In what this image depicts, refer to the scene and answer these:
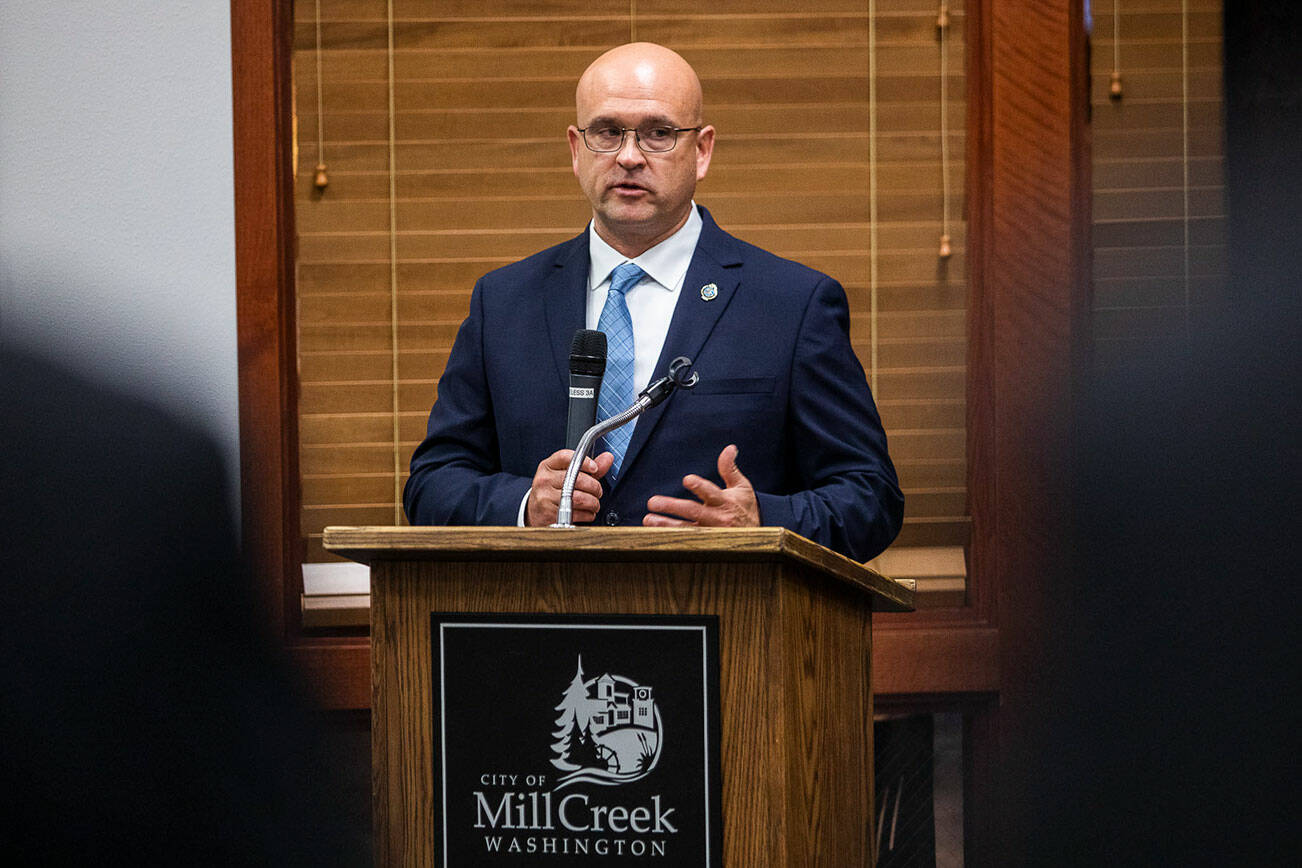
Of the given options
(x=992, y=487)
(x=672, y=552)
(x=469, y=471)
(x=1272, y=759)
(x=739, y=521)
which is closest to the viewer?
(x=672, y=552)

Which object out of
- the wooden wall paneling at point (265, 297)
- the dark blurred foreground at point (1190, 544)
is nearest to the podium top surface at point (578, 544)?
the dark blurred foreground at point (1190, 544)

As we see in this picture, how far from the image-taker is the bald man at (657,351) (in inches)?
70.8

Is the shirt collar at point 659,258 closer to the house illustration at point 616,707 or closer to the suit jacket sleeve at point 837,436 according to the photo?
the suit jacket sleeve at point 837,436

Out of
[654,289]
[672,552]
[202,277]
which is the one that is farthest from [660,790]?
[202,277]

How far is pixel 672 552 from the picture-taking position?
1.30 metres

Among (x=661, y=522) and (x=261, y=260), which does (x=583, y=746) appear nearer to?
(x=661, y=522)

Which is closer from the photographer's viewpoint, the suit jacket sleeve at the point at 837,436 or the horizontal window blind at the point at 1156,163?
the suit jacket sleeve at the point at 837,436

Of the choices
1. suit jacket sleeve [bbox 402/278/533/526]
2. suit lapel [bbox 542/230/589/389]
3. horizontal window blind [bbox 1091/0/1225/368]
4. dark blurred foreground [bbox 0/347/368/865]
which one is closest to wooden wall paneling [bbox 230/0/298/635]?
suit jacket sleeve [bbox 402/278/533/526]

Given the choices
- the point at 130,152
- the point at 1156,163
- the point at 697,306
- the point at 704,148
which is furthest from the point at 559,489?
the point at 1156,163

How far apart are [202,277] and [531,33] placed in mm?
883

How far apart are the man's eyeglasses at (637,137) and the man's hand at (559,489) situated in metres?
0.61

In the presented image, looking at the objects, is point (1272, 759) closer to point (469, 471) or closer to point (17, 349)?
point (469, 471)

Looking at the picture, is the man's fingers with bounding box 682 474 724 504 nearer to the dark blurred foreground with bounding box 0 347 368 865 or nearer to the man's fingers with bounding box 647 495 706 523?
the man's fingers with bounding box 647 495 706 523

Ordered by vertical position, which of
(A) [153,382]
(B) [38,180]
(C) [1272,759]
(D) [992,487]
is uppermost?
(B) [38,180]
